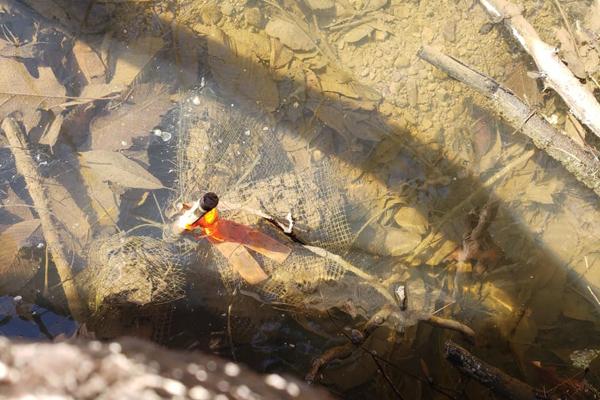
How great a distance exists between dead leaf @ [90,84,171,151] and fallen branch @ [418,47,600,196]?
6.31 ft

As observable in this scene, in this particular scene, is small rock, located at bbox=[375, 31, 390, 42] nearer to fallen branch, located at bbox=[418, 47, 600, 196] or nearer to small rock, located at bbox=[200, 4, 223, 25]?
fallen branch, located at bbox=[418, 47, 600, 196]

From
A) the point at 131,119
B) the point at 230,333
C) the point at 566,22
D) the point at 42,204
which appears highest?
the point at 566,22

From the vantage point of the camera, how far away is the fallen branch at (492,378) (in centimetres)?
247

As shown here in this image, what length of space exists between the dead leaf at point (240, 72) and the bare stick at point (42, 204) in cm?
118

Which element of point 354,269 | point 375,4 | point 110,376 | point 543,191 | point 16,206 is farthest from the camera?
point 375,4

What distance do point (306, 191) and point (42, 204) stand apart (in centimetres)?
147

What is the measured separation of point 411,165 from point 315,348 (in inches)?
51.1

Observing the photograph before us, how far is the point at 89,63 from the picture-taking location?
2885mm

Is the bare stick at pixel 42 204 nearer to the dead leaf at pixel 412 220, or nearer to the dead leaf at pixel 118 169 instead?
the dead leaf at pixel 118 169

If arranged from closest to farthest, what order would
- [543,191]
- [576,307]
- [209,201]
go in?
[209,201] < [576,307] < [543,191]

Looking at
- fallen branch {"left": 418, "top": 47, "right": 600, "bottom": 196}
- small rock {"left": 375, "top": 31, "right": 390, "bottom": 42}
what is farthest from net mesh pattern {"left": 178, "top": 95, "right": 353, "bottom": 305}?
fallen branch {"left": 418, "top": 47, "right": 600, "bottom": 196}

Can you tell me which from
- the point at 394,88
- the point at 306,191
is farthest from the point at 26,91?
the point at 394,88

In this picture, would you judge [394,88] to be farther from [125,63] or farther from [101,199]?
[101,199]

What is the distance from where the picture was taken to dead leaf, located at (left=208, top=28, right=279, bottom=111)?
9.78ft
